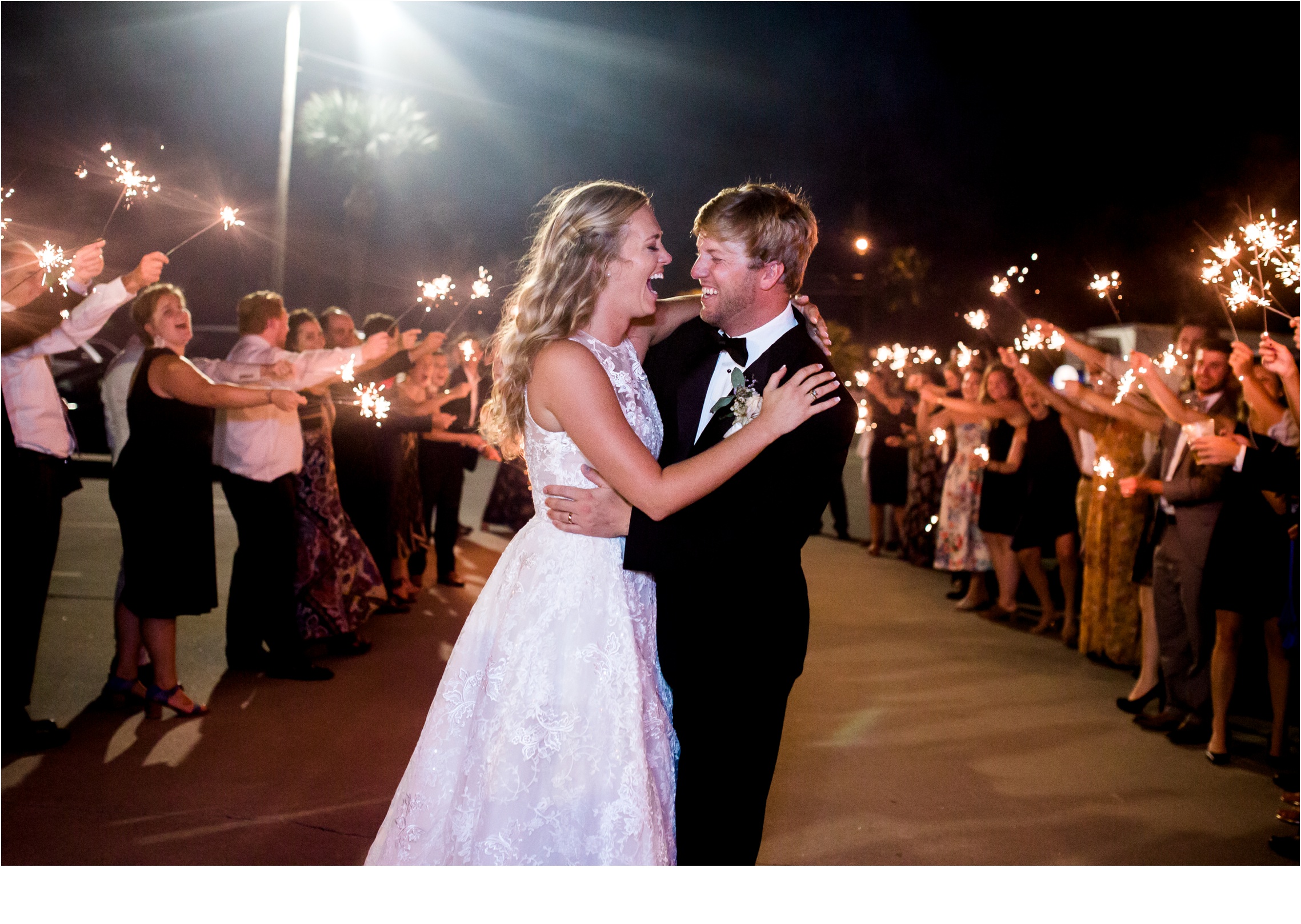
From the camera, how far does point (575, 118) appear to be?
6.50 m

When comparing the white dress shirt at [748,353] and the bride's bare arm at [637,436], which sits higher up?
the white dress shirt at [748,353]

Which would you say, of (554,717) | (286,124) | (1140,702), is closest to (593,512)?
(554,717)

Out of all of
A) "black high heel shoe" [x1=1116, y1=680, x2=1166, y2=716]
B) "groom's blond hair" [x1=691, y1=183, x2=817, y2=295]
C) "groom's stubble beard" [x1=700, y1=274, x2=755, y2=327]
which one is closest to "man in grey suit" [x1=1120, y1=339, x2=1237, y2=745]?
"black high heel shoe" [x1=1116, y1=680, x2=1166, y2=716]

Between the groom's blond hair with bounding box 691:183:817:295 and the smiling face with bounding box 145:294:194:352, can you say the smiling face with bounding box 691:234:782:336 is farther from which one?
the smiling face with bounding box 145:294:194:352

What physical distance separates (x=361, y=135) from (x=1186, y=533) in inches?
953

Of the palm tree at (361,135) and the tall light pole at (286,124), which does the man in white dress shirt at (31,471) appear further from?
the palm tree at (361,135)

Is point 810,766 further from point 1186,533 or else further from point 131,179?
point 131,179

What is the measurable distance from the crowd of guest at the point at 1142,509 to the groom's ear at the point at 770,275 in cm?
203

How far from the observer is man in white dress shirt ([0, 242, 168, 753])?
3818 mm

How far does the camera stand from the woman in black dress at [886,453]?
32.5 feet

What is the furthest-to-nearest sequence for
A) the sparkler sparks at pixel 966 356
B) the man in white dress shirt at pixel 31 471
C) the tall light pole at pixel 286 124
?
the tall light pole at pixel 286 124 < the sparkler sparks at pixel 966 356 < the man in white dress shirt at pixel 31 471

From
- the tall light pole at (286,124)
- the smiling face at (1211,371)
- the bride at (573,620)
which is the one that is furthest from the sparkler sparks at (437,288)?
the tall light pole at (286,124)

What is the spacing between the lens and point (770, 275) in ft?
7.85

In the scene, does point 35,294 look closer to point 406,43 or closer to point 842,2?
point 842,2
